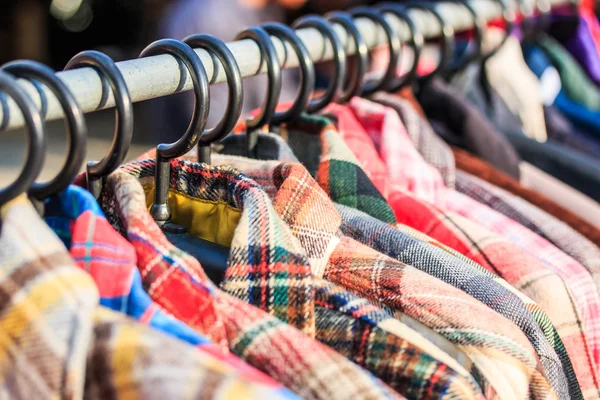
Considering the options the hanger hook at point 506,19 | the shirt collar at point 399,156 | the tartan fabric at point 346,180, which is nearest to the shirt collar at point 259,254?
the tartan fabric at point 346,180

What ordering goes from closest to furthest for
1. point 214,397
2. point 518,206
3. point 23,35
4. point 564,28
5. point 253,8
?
point 214,397
point 518,206
point 564,28
point 253,8
point 23,35

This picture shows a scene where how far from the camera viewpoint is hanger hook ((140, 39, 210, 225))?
47 centimetres

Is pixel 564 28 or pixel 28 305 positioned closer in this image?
pixel 28 305

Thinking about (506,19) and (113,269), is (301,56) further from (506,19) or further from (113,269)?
(506,19)

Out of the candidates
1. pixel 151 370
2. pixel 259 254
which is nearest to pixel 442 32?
pixel 259 254

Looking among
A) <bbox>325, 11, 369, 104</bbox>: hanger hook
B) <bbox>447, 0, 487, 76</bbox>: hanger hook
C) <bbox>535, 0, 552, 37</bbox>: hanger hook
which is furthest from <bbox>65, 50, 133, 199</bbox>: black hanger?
<bbox>535, 0, 552, 37</bbox>: hanger hook

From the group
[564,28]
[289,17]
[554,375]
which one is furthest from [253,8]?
[554,375]

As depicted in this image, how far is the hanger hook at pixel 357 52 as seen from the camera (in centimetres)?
69

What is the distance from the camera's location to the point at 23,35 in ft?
11.7

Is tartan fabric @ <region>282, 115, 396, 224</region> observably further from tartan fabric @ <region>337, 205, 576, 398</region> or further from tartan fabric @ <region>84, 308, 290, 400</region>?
tartan fabric @ <region>84, 308, 290, 400</region>

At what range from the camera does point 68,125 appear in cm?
38

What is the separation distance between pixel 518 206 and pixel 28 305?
1.52ft

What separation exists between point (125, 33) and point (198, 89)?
339 cm

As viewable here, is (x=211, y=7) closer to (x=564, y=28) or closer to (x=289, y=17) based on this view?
(x=289, y=17)
